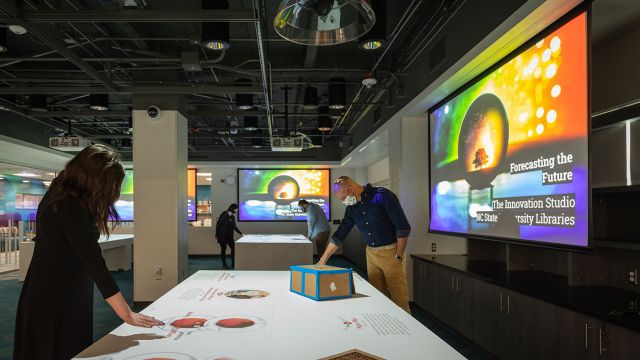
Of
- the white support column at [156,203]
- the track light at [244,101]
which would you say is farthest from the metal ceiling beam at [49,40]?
the track light at [244,101]

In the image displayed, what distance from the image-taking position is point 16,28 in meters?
4.55

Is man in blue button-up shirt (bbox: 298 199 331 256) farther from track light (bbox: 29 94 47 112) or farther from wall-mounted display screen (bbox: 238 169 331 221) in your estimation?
track light (bbox: 29 94 47 112)

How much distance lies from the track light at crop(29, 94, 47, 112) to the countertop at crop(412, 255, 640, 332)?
23.5 feet

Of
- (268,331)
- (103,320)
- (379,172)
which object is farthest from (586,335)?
(379,172)

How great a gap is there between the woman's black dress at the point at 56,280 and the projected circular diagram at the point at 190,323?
33 centimetres

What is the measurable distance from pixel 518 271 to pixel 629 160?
1.46 m

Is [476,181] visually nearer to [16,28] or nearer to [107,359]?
[107,359]

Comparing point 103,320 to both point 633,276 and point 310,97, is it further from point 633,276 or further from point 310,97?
point 633,276

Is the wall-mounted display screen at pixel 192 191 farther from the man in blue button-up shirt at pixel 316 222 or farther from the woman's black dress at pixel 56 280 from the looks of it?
the woman's black dress at pixel 56 280

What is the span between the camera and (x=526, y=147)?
371 centimetres

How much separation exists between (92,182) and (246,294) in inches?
49.7

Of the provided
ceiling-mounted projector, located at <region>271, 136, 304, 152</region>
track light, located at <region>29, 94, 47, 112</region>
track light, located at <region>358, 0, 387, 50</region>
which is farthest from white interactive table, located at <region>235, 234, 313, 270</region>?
track light, located at <region>358, 0, 387, 50</region>

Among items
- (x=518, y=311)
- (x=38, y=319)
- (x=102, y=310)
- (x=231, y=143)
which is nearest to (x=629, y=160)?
(x=518, y=311)

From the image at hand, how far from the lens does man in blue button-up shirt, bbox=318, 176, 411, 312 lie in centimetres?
373
